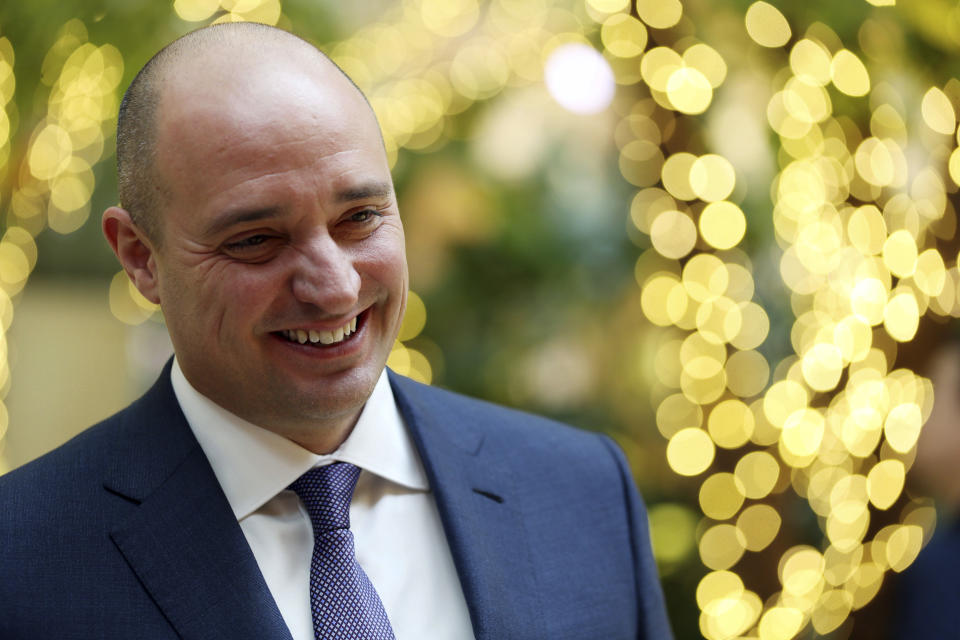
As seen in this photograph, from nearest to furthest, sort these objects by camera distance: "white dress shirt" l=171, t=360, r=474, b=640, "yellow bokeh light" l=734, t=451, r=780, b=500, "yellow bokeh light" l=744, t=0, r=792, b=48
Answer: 1. "white dress shirt" l=171, t=360, r=474, b=640
2. "yellow bokeh light" l=744, t=0, r=792, b=48
3. "yellow bokeh light" l=734, t=451, r=780, b=500

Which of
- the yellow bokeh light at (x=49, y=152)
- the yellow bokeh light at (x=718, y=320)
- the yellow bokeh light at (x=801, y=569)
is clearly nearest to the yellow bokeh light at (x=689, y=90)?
the yellow bokeh light at (x=718, y=320)

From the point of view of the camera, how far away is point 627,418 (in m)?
2.74

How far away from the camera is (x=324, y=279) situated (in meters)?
1.27

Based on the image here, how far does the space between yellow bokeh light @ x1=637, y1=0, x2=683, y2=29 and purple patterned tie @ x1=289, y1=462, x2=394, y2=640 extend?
163 centimetres

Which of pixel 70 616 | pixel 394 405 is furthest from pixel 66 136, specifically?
pixel 70 616

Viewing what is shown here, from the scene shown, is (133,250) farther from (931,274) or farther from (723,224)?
(931,274)

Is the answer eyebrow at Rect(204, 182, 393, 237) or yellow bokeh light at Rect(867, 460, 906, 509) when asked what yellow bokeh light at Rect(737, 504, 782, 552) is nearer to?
yellow bokeh light at Rect(867, 460, 906, 509)

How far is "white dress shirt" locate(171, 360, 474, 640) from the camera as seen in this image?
1.38m

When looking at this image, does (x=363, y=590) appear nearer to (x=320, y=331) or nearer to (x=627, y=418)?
(x=320, y=331)

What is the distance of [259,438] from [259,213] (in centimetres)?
32

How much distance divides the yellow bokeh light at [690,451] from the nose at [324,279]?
5.24ft

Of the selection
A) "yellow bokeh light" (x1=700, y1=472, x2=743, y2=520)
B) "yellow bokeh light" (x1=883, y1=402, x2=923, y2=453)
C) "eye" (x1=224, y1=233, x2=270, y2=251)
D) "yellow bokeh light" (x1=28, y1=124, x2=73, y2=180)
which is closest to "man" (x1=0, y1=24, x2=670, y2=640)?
"eye" (x1=224, y1=233, x2=270, y2=251)

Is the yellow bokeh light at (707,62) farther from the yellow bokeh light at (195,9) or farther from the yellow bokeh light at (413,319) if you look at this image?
the yellow bokeh light at (195,9)

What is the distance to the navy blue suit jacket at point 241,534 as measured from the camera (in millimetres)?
1268
